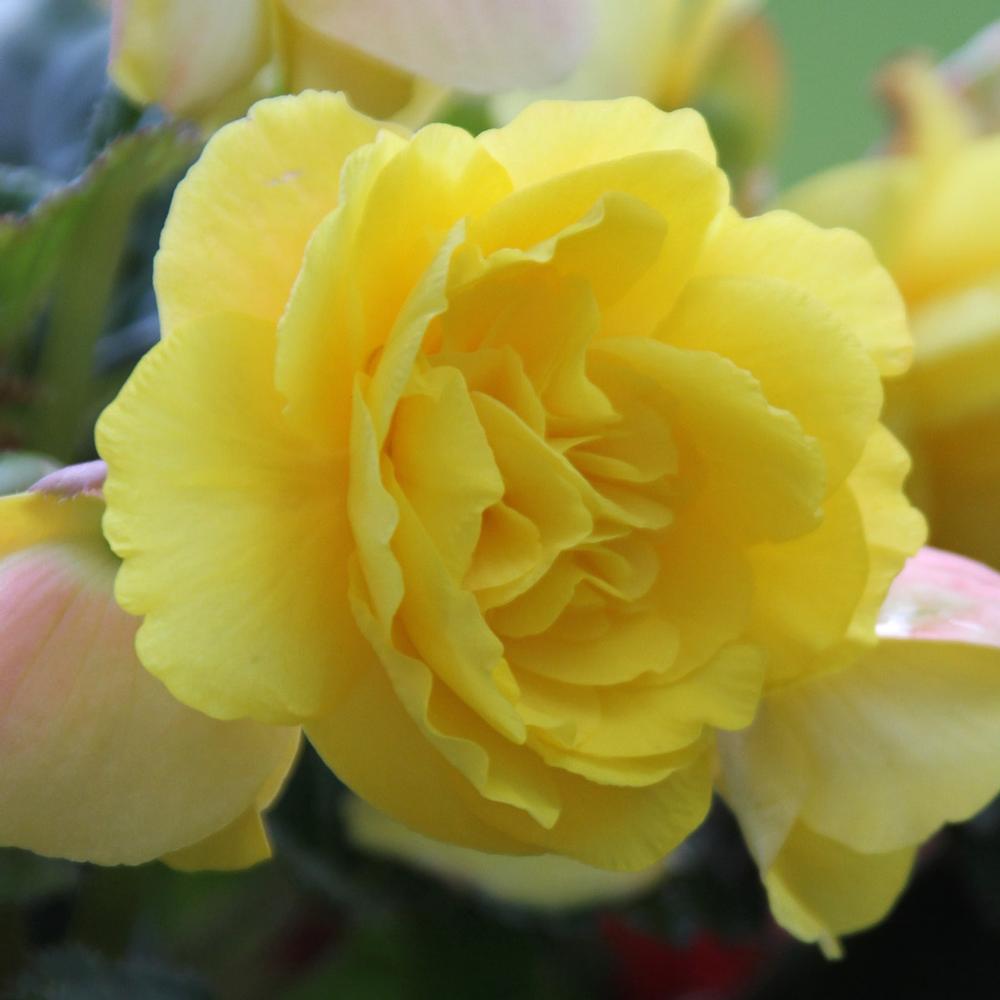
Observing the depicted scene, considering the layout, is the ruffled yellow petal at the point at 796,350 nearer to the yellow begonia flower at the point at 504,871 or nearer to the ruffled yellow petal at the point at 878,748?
the ruffled yellow petal at the point at 878,748

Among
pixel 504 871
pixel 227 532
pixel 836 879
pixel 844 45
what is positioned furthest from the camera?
pixel 844 45

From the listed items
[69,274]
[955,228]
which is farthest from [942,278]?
[69,274]

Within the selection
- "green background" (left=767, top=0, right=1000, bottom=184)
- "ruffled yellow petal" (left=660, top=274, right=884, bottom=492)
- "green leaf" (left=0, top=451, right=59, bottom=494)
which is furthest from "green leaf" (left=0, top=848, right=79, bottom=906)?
"green background" (left=767, top=0, right=1000, bottom=184)

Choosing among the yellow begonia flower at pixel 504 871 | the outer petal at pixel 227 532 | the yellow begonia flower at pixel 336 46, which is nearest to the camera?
the outer petal at pixel 227 532

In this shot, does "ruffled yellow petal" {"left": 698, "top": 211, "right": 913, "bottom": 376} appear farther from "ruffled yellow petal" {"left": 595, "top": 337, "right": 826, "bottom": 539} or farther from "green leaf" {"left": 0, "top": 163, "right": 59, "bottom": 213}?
"green leaf" {"left": 0, "top": 163, "right": 59, "bottom": 213}

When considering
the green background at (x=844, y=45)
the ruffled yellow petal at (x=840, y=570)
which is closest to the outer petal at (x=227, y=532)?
the ruffled yellow petal at (x=840, y=570)

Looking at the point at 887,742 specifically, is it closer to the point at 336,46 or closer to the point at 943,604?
the point at 943,604
